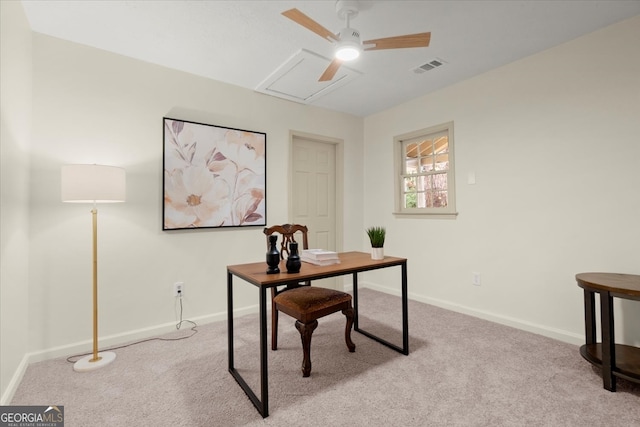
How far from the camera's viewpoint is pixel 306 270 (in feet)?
6.24

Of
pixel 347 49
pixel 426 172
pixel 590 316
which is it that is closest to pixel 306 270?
pixel 347 49

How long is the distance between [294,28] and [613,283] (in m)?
2.78

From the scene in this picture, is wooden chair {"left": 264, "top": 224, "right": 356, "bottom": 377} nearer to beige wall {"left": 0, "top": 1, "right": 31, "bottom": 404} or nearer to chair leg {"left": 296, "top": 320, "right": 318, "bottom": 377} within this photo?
chair leg {"left": 296, "top": 320, "right": 318, "bottom": 377}

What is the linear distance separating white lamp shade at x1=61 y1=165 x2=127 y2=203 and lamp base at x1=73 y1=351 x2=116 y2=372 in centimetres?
117

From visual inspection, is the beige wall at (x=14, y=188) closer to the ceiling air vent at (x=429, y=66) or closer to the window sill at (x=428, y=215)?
the ceiling air vent at (x=429, y=66)

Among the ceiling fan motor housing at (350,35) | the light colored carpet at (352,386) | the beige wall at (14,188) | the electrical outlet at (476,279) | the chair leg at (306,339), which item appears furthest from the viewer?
the electrical outlet at (476,279)

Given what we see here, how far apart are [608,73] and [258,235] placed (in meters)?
3.39

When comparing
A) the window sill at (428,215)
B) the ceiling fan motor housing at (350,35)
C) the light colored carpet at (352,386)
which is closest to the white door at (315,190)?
the window sill at (428,215)

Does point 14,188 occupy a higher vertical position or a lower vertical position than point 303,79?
lower

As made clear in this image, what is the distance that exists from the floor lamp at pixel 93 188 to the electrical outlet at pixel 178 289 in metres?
0.68

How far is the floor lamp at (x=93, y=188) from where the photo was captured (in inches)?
77.9

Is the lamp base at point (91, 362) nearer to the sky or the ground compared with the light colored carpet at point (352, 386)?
nearer to the sky

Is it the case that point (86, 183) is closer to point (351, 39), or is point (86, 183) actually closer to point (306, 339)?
point (306, 339)

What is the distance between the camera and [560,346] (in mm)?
2361
